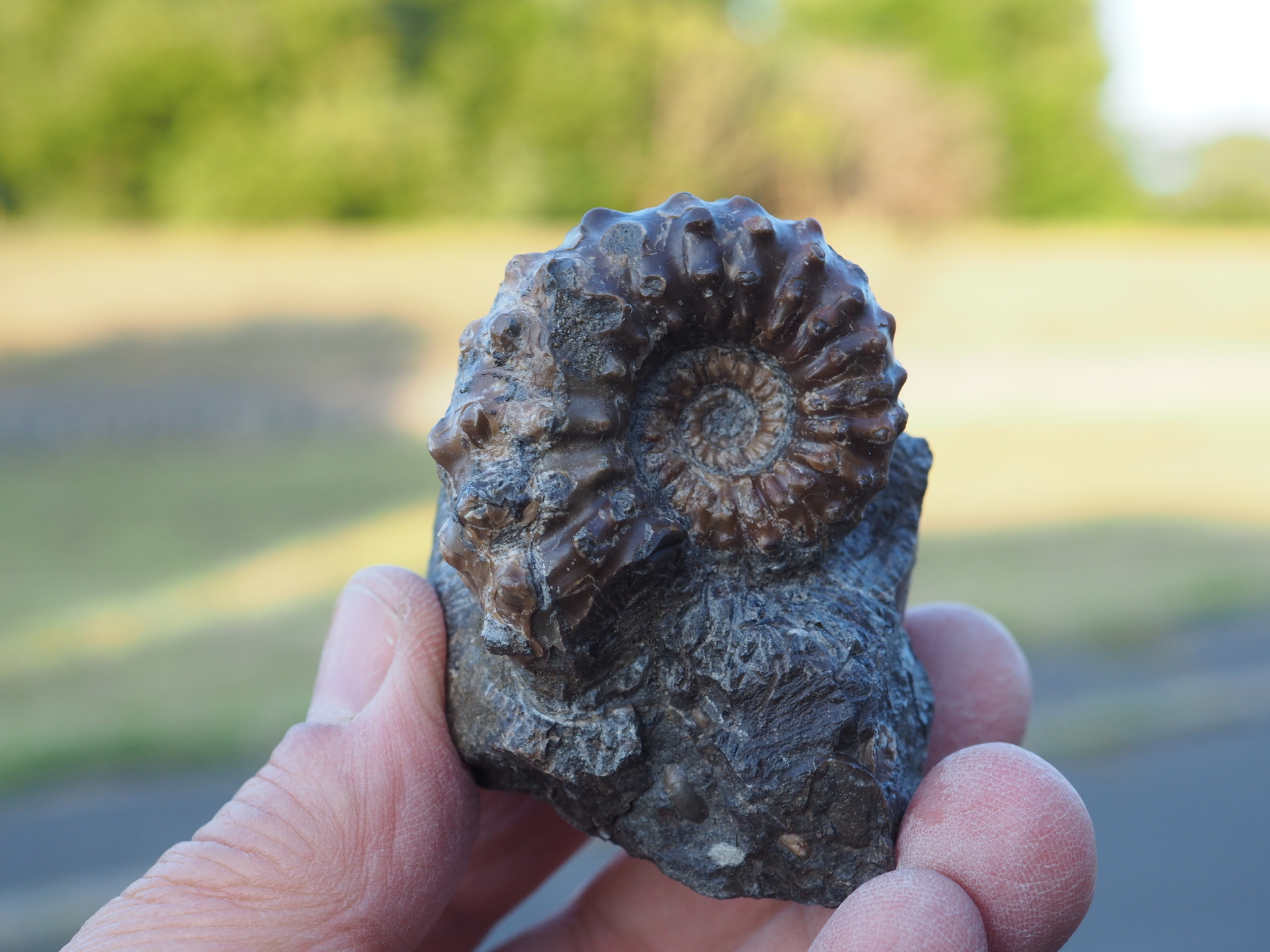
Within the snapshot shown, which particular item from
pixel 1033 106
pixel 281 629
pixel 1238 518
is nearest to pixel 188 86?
pixel 281 629

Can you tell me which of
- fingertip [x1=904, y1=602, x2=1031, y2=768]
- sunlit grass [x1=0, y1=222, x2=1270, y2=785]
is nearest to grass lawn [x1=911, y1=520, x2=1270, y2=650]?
sunlit grass [x1=0, y1=222, x2=1270, y2=785]

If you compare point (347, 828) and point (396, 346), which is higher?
point (396, 346)

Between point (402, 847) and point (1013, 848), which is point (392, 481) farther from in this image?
point (1013, 848)

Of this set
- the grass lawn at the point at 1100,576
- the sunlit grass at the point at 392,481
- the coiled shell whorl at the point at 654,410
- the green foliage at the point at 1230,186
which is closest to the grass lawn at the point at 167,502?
the sunlit grass at the point at 392,481

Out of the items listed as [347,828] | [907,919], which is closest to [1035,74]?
[907,919]

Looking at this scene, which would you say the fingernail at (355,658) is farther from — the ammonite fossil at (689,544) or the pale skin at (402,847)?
the ammonite fossil at (689,544)

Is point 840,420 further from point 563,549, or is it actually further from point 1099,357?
point 1099,357
